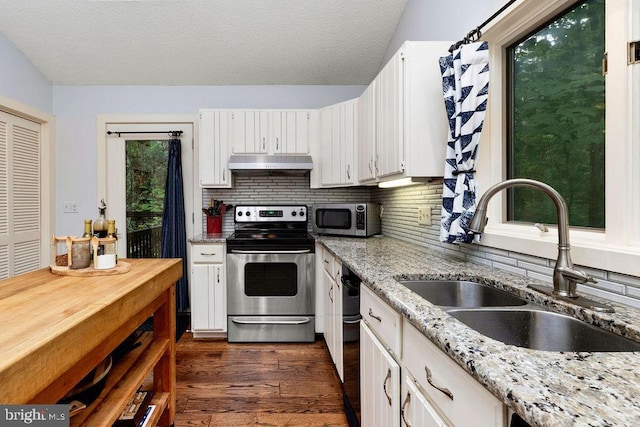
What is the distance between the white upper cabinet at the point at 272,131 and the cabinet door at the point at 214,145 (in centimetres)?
8

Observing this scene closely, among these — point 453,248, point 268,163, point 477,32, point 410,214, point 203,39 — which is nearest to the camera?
point 477,32

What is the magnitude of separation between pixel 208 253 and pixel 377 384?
2105 millimetres

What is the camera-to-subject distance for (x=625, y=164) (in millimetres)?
1061

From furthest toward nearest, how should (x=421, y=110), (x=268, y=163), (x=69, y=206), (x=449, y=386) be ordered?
1. (x=69, y=206)
2. (x=268, y=163)
3. (x=421, y=110)
4. (x=449, y=386)

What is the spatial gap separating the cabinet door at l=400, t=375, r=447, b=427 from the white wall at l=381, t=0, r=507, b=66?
1623 mm

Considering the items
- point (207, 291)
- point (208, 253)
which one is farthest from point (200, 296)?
point (208, 253)

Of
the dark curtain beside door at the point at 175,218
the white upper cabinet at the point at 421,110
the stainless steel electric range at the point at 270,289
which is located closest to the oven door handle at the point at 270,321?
the stainless steel electric range at the point at 270,289

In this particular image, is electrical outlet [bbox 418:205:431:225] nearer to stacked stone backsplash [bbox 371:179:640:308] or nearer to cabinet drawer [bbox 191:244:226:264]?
stacked stone backsplash [bbox 371:179:640:308]

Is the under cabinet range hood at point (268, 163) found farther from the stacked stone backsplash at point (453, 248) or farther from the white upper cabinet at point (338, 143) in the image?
the stacked stone backsplash at point (453, 248)

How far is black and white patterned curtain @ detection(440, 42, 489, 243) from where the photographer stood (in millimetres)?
1594

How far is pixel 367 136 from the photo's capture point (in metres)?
2.64

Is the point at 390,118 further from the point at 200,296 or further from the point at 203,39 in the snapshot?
the point at 200,296

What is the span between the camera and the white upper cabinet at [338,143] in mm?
3057

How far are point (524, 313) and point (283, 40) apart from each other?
9.56 feet
